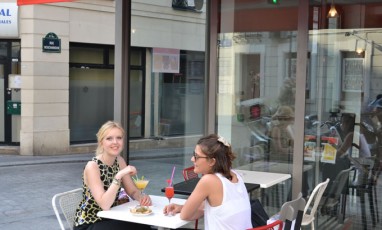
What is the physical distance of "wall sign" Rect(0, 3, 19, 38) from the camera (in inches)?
479

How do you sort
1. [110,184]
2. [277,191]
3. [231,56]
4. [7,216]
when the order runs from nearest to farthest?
[110,184], [277,191], [231,56], [7,216]

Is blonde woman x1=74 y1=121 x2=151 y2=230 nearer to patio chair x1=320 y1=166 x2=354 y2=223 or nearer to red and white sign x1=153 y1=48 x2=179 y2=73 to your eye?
patio chair x1=320 y1=166 x2=354 y2=223

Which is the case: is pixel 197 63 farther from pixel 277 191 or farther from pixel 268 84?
pixel 277 191

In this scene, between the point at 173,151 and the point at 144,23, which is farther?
the point at 173,151

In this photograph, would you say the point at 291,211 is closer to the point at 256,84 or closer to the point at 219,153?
the point at 219,153

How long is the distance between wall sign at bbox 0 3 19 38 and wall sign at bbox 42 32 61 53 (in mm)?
707

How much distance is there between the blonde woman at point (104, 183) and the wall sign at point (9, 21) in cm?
928

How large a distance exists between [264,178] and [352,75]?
1651mm

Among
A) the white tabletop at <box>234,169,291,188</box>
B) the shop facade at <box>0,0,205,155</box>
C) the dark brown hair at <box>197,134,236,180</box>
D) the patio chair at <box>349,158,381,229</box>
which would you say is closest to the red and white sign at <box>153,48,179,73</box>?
the white tabletop at <box>234,169,291,188</box>

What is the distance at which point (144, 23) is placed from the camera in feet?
20.2

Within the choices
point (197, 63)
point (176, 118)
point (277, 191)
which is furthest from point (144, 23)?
point (277, 191)

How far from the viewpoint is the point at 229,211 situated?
315 centimetres

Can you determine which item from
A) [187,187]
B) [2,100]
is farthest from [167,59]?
[2,100]

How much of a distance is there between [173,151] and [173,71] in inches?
41.2
